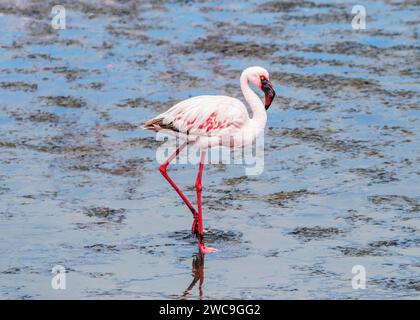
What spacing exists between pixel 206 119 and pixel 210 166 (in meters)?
1.70

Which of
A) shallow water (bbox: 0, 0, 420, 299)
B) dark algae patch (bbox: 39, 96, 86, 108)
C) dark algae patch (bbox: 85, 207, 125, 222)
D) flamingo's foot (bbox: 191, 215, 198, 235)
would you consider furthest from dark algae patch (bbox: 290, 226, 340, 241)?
dark algae patch (bbox: 39, 96, 86, 108)

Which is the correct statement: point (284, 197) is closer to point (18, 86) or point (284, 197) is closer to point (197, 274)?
point (197, 274)

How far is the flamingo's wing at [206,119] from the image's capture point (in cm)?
1072

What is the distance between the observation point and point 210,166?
12367mm

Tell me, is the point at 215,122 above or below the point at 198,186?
above

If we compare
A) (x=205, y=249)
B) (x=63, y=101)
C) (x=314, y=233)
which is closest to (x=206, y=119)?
(x=205, y=249)

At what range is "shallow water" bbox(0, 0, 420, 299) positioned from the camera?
9.56 meters

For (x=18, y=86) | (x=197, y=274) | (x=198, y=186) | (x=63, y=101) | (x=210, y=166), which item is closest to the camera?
(x=197, y=274)

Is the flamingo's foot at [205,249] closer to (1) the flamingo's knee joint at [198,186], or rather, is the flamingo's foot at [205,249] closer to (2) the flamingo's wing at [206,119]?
(1) the flamingo's knee joint at [198,186]

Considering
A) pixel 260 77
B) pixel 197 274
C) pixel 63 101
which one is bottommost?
pixel 197 274

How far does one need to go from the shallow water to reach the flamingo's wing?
0.77 m

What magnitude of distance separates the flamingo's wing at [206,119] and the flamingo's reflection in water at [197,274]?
1.26 m
